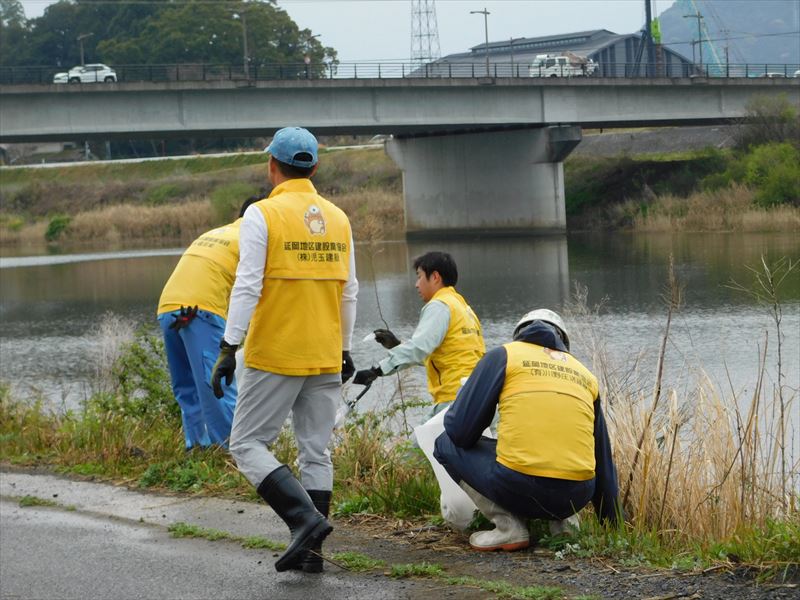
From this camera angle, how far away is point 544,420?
5414 mm

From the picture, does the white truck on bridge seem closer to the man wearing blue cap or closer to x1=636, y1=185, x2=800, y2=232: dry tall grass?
x1=636, y1=185, x2=800, y2=232: dry tall grass

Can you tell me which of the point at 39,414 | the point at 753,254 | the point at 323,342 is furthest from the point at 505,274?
the point at 323,342

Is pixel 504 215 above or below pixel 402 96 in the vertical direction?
below

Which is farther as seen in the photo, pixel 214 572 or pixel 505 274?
pixel 505 274

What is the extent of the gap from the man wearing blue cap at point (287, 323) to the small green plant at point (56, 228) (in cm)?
5969

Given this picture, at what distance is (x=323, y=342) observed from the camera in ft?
18.9

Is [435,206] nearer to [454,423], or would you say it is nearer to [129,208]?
[129,208]

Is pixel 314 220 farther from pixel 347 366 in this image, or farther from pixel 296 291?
pixel 347 366

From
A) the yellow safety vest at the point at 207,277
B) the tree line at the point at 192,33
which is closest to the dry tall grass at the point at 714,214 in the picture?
the yellow safety vest at the point at 207,277

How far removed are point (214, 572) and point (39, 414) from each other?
5476 mm

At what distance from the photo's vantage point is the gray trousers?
18.6 ft

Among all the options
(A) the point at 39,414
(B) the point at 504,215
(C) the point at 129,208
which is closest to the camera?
(A) the point at 39,414

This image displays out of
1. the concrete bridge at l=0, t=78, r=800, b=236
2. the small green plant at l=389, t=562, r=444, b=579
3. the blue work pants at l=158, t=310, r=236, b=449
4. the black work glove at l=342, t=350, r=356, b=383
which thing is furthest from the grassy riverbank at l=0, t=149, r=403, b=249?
the small green plant at l=389, t=562, r=444, b=579

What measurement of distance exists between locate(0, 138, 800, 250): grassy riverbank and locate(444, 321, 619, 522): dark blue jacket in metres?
30.2
